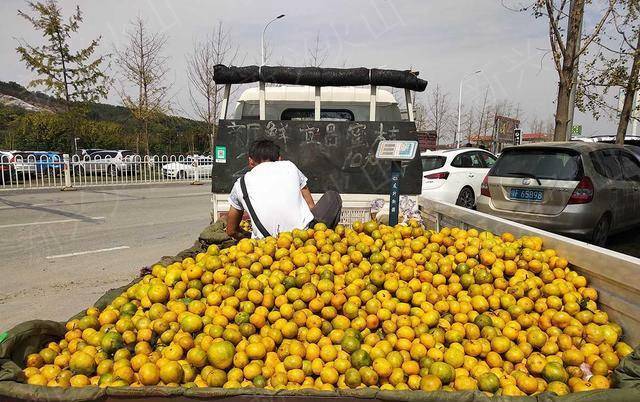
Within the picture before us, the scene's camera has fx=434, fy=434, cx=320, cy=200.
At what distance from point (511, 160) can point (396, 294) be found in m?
5.49

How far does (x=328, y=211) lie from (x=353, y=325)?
5.38ft

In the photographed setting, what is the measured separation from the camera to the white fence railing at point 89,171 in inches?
676

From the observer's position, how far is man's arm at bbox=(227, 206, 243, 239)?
3.86 metres

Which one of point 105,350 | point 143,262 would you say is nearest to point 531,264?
point 105,350

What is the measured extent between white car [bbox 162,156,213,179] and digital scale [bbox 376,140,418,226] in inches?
736

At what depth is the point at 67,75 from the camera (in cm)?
1767

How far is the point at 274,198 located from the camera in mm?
3832

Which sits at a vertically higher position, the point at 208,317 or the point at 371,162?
the point at 371,162

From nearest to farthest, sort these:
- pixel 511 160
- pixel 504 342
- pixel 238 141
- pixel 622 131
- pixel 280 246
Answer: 1. pixel 504 342
2. pixel 280 246
3. pixel 238 141
4. pixel 511 160
5. pixel 622 131

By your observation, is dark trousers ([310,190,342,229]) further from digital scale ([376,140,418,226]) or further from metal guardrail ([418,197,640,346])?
metal guardrail ([418,197,640,346])

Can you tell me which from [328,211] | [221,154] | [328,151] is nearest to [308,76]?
[328,151]

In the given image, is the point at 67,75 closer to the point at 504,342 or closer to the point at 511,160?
the point at 511,160

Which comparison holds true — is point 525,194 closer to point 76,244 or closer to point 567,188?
point 567,188

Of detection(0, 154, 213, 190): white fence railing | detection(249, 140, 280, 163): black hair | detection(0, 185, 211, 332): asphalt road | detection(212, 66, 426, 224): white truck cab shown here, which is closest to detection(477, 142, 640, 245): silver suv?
detection(212, 66, 426, 224): white truck cab
